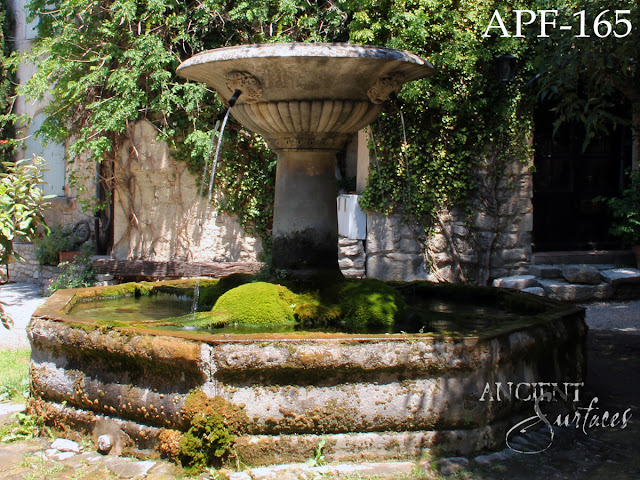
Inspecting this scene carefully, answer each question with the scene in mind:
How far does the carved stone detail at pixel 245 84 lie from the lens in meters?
4.03

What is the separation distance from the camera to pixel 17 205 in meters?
3.94

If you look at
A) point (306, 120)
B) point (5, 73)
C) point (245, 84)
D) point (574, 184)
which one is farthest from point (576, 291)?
point (5, 73)

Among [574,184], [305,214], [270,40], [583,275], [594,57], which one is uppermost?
[270,40]

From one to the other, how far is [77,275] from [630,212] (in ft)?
22.7

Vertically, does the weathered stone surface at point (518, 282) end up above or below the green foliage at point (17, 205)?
below

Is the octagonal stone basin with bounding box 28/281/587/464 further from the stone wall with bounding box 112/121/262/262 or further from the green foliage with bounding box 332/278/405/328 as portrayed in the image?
the stone wall with bounding box 112/121/262/262

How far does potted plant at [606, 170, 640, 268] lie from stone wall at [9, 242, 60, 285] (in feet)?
24.8

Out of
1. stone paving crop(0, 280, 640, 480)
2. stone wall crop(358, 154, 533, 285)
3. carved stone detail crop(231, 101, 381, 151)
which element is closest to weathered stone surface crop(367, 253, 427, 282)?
stone wall crop(358, 154, 533, 285)

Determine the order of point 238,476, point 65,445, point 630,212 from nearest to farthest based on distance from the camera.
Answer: point 238,476 → point 65,445 → point 630,212

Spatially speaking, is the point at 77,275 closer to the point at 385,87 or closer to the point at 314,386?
the point at 385,87

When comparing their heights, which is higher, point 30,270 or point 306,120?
point 306,120

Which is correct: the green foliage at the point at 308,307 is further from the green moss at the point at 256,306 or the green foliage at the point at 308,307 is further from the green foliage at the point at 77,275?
the green foliage at the point at 77,275

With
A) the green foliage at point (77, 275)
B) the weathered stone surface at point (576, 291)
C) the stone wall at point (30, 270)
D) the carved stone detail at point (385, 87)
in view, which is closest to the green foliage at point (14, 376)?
the carved stone detail at point (385, 87)

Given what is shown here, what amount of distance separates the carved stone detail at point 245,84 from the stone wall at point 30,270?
6734mm
